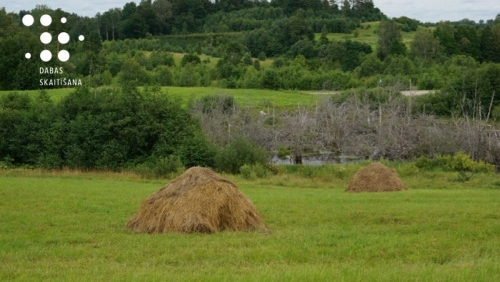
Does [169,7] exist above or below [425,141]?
above

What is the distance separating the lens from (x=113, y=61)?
10681cm

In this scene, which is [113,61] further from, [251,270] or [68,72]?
[251,270]

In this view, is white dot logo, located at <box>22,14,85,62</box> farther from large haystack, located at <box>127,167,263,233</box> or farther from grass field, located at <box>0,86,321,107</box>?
large haystack, located at <box>127,167,263,233</box>

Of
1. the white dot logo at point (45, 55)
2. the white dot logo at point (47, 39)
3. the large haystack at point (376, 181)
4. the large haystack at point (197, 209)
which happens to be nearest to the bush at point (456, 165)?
the large haystack at point (376, 181)

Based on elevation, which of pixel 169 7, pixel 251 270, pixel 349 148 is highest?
pixel 169 7

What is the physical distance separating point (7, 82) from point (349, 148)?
49.4m

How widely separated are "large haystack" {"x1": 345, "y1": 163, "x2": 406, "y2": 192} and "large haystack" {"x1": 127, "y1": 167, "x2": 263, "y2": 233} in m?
14.9

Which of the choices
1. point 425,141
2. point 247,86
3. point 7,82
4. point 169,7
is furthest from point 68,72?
point 169,7

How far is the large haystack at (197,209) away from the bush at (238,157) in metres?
31.6

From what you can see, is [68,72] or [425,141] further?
[68,72]

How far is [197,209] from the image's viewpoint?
16.3 metres

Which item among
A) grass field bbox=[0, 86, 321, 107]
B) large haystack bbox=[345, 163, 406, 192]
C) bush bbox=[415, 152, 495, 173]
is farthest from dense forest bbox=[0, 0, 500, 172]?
large haystack bbox=[345, 163, 406, 192]

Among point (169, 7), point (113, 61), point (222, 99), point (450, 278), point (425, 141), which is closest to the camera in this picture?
point (450, 278)

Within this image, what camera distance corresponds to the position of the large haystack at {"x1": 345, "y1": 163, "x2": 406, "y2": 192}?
30.8 metres
